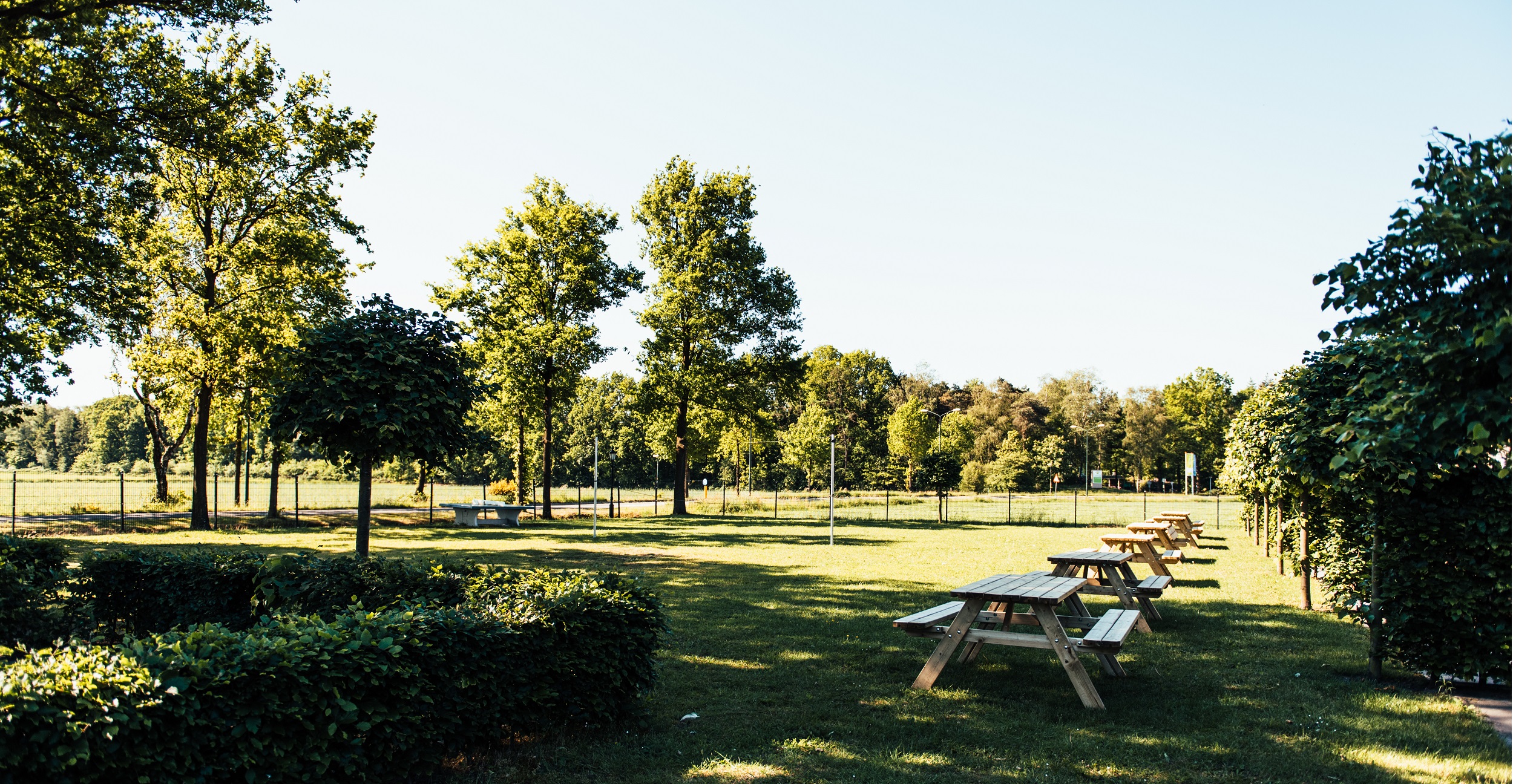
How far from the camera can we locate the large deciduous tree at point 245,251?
22.2 meters

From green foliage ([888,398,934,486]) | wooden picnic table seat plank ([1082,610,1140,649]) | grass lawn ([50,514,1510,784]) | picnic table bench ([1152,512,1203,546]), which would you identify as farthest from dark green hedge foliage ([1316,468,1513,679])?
green foliage ([888,398,934,486])

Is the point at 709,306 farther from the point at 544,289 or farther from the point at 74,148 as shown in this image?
the point at 74,148

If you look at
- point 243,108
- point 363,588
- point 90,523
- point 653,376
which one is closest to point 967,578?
point 363,588

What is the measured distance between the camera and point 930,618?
6.93m

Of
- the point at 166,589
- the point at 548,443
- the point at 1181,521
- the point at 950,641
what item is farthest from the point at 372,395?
the point at 548,443

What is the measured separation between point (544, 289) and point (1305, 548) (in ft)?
82.5

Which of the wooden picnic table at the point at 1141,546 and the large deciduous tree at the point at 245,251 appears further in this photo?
the large deciduous tree at the point at 245,251

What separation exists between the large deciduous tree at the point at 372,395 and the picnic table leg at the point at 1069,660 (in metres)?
5.93

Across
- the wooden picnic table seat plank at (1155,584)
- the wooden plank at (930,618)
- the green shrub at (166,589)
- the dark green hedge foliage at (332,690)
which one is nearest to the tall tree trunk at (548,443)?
the green shrub at (166,589)

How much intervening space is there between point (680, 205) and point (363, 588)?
27904 millimetres

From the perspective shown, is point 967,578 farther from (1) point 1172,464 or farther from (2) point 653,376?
(1) point 1172,464

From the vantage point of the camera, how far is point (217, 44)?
2094cm

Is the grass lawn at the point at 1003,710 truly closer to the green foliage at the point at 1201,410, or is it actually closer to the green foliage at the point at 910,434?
the green foliage at the point at 910,434

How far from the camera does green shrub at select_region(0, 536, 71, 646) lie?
6.01m
